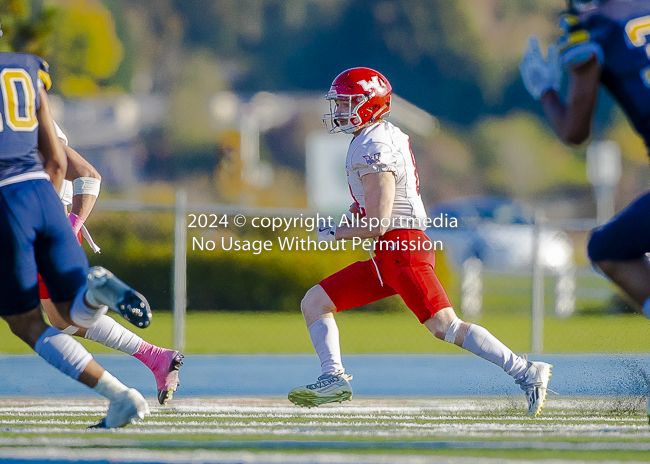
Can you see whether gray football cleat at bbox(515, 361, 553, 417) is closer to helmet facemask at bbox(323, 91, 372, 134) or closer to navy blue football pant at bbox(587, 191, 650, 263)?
navy blue football pant at bbox(587, 191, 650, 263)

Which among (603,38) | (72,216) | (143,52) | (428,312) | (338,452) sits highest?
(143,52)

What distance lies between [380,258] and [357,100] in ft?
2.96

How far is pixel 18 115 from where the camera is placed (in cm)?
436

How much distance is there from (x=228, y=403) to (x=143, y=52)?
81525mm

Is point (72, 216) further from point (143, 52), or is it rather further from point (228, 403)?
point (143, 52)

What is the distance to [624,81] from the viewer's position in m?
4.13

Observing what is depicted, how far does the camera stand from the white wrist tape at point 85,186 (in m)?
5.49

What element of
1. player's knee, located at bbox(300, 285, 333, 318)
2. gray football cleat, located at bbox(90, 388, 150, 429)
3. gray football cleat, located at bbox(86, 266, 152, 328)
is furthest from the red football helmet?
gray football cleat, located at bbox(90, 388, 150, 429)

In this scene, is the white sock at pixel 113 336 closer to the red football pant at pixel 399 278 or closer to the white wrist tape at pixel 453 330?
the red football pant at pixel 399 278

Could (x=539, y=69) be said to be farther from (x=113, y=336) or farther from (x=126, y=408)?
(x=113, y=336)

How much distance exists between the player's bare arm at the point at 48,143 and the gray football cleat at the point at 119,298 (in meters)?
0.59

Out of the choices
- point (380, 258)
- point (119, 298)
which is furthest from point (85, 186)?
point (380, 258)

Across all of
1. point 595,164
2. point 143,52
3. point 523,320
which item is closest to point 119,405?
point 523,320

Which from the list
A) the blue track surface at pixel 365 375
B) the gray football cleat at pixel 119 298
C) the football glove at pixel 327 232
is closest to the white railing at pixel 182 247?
the blue track surface at pixel 365 375
